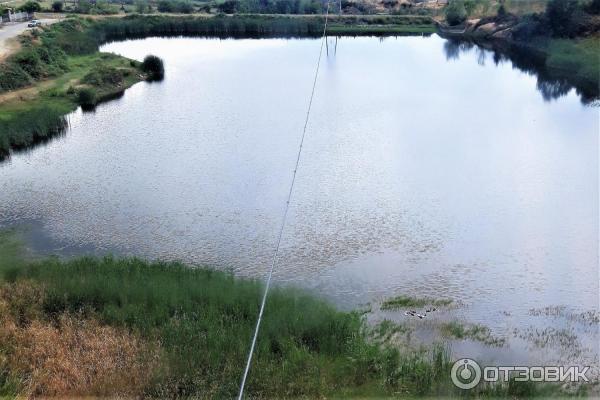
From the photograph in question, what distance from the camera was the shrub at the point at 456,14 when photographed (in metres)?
50.6

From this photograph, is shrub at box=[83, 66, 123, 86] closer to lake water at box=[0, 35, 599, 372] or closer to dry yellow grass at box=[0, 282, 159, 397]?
lake water at box=[0, 35, 599, 372]

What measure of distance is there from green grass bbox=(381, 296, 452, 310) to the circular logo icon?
86.9 inches

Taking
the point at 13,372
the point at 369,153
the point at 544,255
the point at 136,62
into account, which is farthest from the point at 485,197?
the point at 136,62

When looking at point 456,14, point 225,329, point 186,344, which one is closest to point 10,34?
point 225,329

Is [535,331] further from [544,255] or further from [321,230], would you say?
[321,230]

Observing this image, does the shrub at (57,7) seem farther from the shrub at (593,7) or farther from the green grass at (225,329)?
the green grass at (225,329)

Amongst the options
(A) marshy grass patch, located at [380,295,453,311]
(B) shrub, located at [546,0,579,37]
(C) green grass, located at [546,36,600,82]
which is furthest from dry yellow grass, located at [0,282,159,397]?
(B) shrub, located at [546,0,579,37]

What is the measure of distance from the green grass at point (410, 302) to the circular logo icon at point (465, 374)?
221 cm

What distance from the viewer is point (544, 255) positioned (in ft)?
40.1

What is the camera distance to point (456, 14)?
50469mm

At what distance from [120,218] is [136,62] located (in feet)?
68.1

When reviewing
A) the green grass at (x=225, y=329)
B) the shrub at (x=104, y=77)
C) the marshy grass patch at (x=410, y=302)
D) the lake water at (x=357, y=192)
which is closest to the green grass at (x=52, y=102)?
the shrub at (x=104, y=77)

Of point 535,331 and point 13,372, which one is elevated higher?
point 13,372

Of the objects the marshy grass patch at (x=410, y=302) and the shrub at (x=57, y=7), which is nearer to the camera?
the marshy grass patch at (x=410, y=302)
